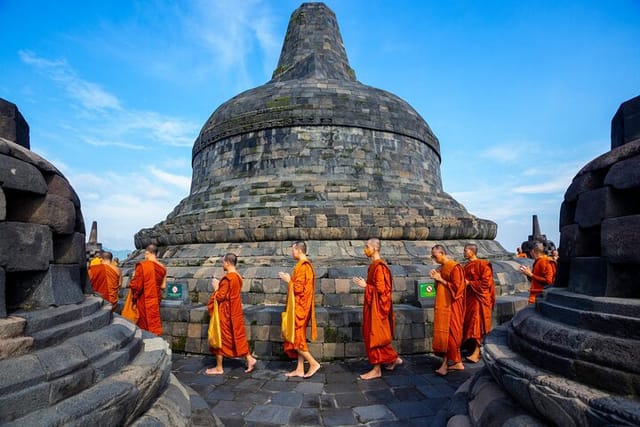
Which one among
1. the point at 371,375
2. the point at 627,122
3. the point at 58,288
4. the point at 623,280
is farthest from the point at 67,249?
the point at 627,122

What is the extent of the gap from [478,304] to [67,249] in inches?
230

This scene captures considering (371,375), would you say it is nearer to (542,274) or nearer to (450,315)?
(450,315)

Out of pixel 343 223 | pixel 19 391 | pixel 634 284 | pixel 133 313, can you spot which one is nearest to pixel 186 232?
pixel 133 313

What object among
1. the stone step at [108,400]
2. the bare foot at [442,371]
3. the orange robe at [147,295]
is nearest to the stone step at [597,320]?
the bare foot at [442,371]

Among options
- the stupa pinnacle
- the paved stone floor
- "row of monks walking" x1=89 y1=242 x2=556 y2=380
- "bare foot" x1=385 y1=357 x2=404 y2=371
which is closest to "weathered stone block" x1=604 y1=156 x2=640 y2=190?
the paved stone floor

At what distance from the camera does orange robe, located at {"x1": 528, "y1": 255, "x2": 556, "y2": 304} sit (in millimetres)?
6965

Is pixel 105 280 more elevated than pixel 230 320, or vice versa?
pixel 105 280

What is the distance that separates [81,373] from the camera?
2461 mm

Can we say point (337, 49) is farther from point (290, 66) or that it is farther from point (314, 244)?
point (314, 244)

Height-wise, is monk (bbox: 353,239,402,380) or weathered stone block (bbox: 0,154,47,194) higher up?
weathered stone block (bbox: 0,154,47,194)

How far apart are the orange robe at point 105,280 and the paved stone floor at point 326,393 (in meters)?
2.42

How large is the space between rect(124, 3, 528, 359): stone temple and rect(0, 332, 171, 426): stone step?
3.63 m

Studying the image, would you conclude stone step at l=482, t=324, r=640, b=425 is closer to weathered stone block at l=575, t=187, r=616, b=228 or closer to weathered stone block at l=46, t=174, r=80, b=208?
weathered stone block at l=575, t=187, r=616, b=228

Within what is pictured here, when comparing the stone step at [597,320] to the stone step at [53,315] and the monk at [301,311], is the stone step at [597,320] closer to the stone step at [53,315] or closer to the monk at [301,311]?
the monk at [301,311]
